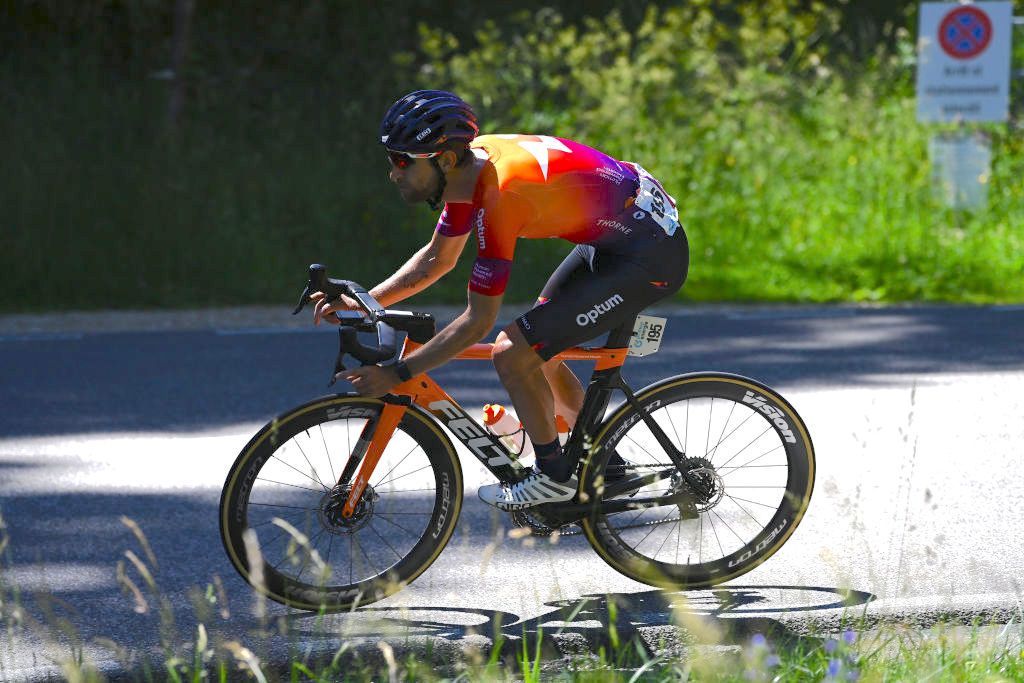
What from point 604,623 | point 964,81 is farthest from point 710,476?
point 964,81

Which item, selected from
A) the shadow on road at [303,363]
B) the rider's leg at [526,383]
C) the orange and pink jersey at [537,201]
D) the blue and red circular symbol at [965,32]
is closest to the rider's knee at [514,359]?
the rider's leg at [526,383]

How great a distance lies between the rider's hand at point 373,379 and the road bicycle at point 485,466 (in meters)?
0.06

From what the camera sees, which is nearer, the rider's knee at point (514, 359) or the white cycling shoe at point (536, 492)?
the rider's knee at point (514, 359)

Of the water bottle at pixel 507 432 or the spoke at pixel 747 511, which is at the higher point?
the water bottle at pixel 507 432

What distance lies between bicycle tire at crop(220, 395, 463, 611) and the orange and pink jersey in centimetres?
61

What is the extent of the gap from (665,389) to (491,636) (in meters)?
1.04

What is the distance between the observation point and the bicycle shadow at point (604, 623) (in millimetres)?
Answer: 4539

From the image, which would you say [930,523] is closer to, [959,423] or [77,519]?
[959,423]

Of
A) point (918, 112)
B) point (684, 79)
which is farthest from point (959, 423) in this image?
point (684, 79)

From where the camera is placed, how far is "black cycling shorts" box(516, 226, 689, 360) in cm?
483

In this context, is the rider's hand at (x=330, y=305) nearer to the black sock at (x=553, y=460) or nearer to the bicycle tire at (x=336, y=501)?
the bicycle tire at (x=336, y=501)

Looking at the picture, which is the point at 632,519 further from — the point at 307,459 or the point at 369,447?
the point at 307,459

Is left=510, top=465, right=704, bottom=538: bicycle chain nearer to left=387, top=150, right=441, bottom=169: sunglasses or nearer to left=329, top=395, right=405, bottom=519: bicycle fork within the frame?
left=329, top=395, right=405, bottom=519: bicycle fork

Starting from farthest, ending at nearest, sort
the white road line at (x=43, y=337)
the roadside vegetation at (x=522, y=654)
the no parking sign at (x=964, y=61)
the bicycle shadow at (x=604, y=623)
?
the no parking sign at (x=964, y=61) → the white road line at (x=43, y=337) → the bicycle shadow at (x=604, y=623) → the roadside vegetation at (x=522, y=654)
